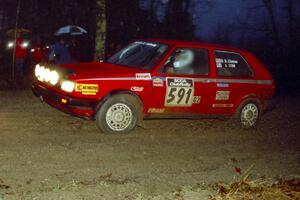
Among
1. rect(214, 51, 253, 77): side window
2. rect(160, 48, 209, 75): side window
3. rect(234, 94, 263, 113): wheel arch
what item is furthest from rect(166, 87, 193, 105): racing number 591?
rect(234, 94, 263, 113): wheel arch

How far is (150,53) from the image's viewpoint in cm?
968

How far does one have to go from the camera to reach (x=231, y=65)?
10.1m

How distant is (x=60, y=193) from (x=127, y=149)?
8.21 ft

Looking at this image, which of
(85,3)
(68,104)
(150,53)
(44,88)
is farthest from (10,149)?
(85,3)

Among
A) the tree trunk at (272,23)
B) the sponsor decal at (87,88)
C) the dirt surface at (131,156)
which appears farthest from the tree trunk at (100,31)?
the tree trunk at (272,23)

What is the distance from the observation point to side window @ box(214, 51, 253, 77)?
394 inches

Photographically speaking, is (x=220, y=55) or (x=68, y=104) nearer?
(x=68, y=104)

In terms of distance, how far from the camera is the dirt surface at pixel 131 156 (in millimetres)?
6078

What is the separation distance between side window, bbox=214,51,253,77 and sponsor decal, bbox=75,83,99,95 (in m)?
2.37

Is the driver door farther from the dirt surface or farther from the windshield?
the dirt surface

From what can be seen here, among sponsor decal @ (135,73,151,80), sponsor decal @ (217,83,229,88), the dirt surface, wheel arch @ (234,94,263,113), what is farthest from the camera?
wheel arch @ (234,94,263,113)

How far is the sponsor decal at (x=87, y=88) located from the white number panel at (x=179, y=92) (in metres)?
1.26

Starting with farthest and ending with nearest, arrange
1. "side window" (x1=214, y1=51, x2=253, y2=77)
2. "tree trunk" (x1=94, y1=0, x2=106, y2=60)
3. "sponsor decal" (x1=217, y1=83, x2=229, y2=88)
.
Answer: "tree trunk" (x1=94, y1=0, x2=106, y2=60)
"side window" (x1=214, y1=51, x2=253, y2=77)
"sponsor decal" (x1=217, y1=83, x2=229, y2=88)

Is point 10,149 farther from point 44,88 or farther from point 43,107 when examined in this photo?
point 43,107
